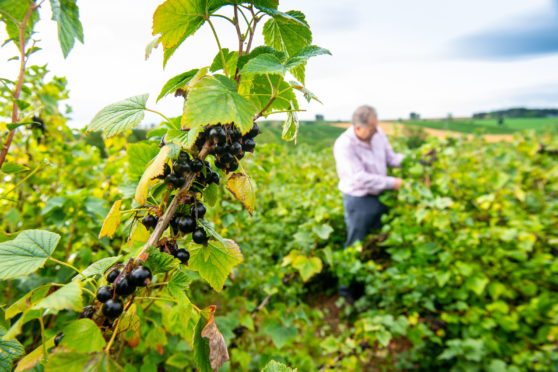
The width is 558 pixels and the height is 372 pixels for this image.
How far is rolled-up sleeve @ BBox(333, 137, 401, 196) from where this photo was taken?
10.3ft

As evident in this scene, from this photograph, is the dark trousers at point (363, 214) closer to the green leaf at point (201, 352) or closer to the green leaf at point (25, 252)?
the green leaf at point (201, 352)

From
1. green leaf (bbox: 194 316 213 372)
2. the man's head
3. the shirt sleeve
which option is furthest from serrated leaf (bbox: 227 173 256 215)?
the man's head

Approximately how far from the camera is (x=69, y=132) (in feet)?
6.02

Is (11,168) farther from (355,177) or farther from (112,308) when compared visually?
(355,177)

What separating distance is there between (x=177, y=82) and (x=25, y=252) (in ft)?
1.40

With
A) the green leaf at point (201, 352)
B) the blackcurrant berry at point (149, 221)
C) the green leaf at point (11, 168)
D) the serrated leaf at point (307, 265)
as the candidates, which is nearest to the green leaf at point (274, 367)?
the green leaf at point (201, 352)

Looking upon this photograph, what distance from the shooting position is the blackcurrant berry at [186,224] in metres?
0.54

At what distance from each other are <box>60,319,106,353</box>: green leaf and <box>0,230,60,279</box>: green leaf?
113 millimetres

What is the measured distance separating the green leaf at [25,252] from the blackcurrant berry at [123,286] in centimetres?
13

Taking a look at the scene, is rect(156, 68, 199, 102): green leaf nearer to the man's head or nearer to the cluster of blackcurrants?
the cluster of blackcurrants

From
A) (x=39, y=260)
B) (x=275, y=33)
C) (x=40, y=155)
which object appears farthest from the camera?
(x=40, y=155)

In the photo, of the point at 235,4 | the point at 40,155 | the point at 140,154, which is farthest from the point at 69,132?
the point at 235,4

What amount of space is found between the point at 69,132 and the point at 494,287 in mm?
3070

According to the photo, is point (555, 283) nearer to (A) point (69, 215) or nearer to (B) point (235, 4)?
(B) point (235, 4)
